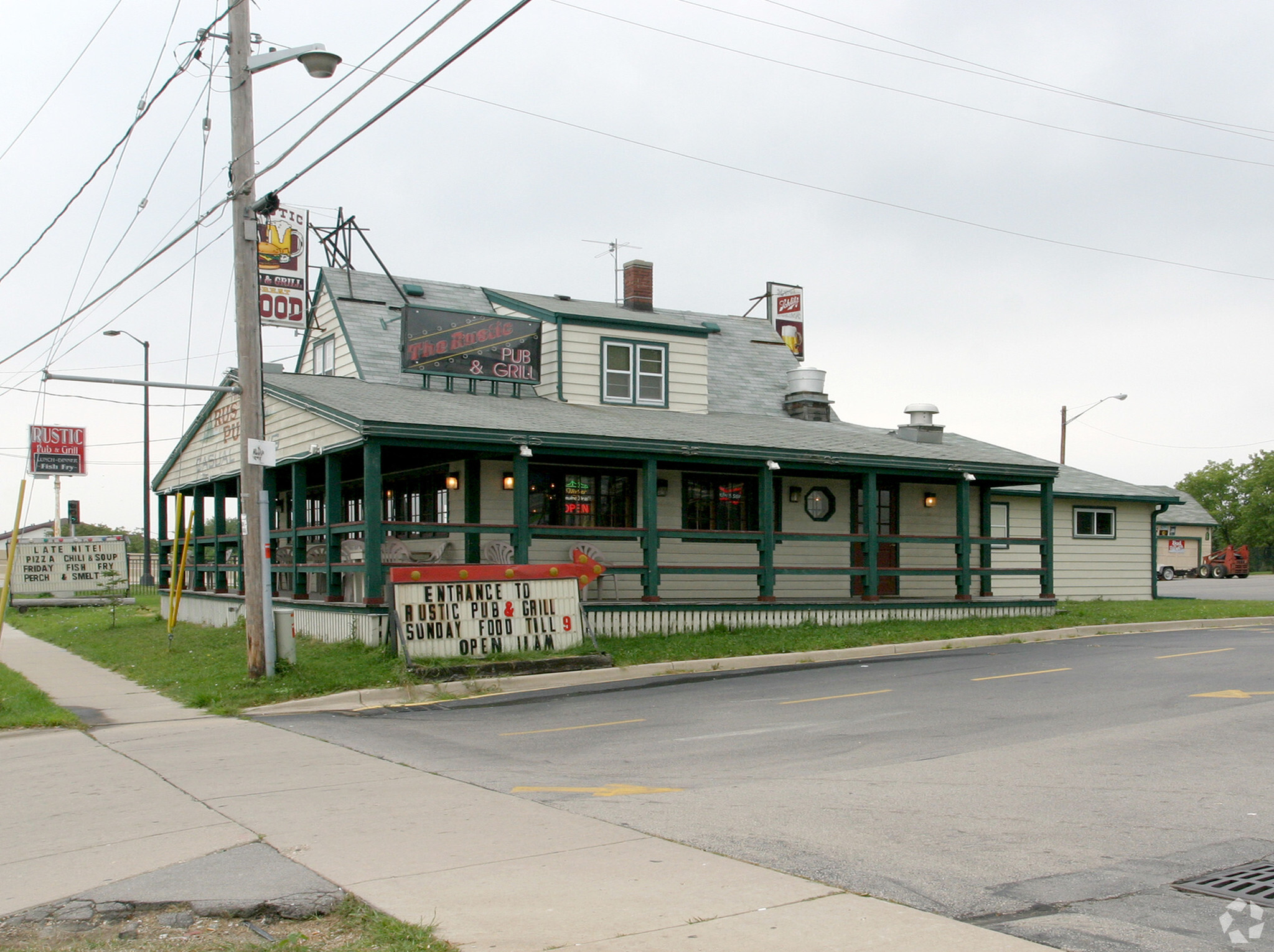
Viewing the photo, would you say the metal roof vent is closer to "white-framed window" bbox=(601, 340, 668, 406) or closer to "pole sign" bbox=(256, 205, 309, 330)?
"white-framed window" bbox=(601, 340, 668, 406)

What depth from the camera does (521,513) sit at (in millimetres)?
17844

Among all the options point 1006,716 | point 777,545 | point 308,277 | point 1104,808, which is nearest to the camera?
point 1104,808

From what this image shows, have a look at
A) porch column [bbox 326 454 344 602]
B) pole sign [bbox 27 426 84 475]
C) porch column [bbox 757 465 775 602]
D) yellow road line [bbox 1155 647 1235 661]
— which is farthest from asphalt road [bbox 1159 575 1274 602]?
pole sign [bbox 27 426 84 475]

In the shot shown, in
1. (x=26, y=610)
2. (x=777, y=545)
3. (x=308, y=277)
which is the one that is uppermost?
(x=308, y=277)

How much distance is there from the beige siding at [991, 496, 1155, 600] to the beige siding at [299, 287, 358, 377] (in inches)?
630

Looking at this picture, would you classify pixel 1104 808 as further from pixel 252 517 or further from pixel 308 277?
pixel 308 277

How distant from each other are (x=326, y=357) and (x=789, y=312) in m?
19.0

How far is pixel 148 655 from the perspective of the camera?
19328mm

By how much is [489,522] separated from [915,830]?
14.6 m

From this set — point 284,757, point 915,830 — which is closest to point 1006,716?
point 915,830

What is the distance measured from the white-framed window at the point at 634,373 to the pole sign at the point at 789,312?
16.5 meters

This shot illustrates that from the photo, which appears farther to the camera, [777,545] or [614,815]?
Result: [777,545]

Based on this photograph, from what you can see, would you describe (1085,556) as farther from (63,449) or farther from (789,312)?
(63,449)

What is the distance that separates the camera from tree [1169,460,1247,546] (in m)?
98.4
